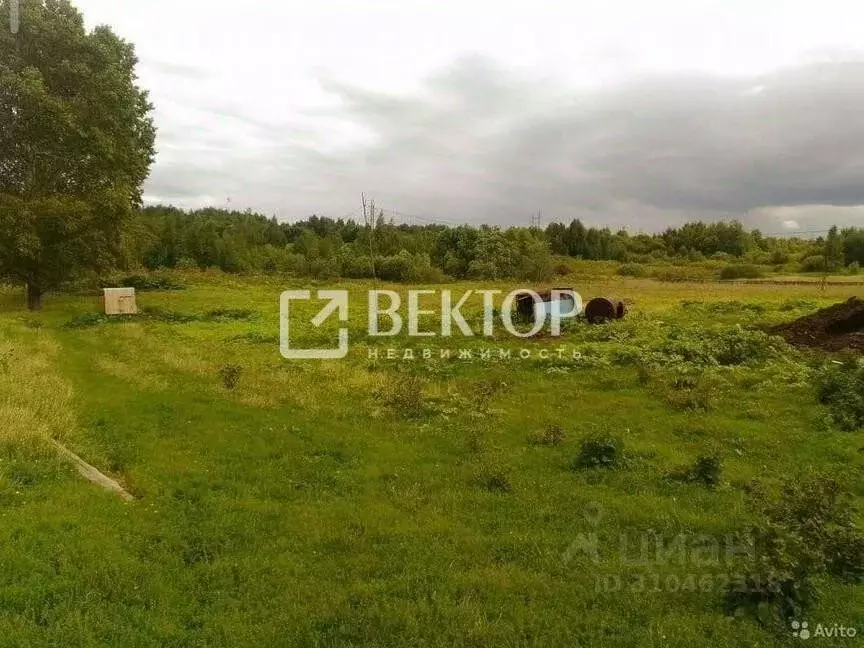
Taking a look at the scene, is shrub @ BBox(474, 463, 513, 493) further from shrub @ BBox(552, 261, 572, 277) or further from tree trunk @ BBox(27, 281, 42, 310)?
shrub @ BBox(552, 261, 572, 277)

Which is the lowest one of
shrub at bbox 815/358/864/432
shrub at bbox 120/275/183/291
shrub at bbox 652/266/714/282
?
shrub at bbox 815/358/864/432

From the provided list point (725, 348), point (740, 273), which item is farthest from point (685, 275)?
point (725, 348)

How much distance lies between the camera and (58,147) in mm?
25766

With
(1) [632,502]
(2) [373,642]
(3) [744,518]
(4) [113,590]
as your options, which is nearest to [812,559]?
(3) [744,518]

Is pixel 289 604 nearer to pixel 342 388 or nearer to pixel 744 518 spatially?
pixel 744 518

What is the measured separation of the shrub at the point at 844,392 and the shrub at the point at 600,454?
4367 mm

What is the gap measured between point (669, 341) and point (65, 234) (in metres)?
23.5

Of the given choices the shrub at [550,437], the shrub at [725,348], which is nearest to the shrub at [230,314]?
the shrub at [725,348]

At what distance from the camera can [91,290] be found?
36250 mm

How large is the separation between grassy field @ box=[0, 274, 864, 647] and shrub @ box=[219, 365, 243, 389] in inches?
3.4

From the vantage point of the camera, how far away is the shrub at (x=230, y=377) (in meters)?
13.6

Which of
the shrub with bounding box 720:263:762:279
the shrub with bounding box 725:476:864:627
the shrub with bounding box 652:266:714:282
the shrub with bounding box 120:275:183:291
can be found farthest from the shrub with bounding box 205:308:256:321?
the shrub with bounding box 720:263:762:279

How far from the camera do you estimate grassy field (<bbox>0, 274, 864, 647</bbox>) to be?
17.6ft

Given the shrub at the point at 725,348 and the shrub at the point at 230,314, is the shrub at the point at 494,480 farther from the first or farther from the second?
the shrub at the point at 230,314
